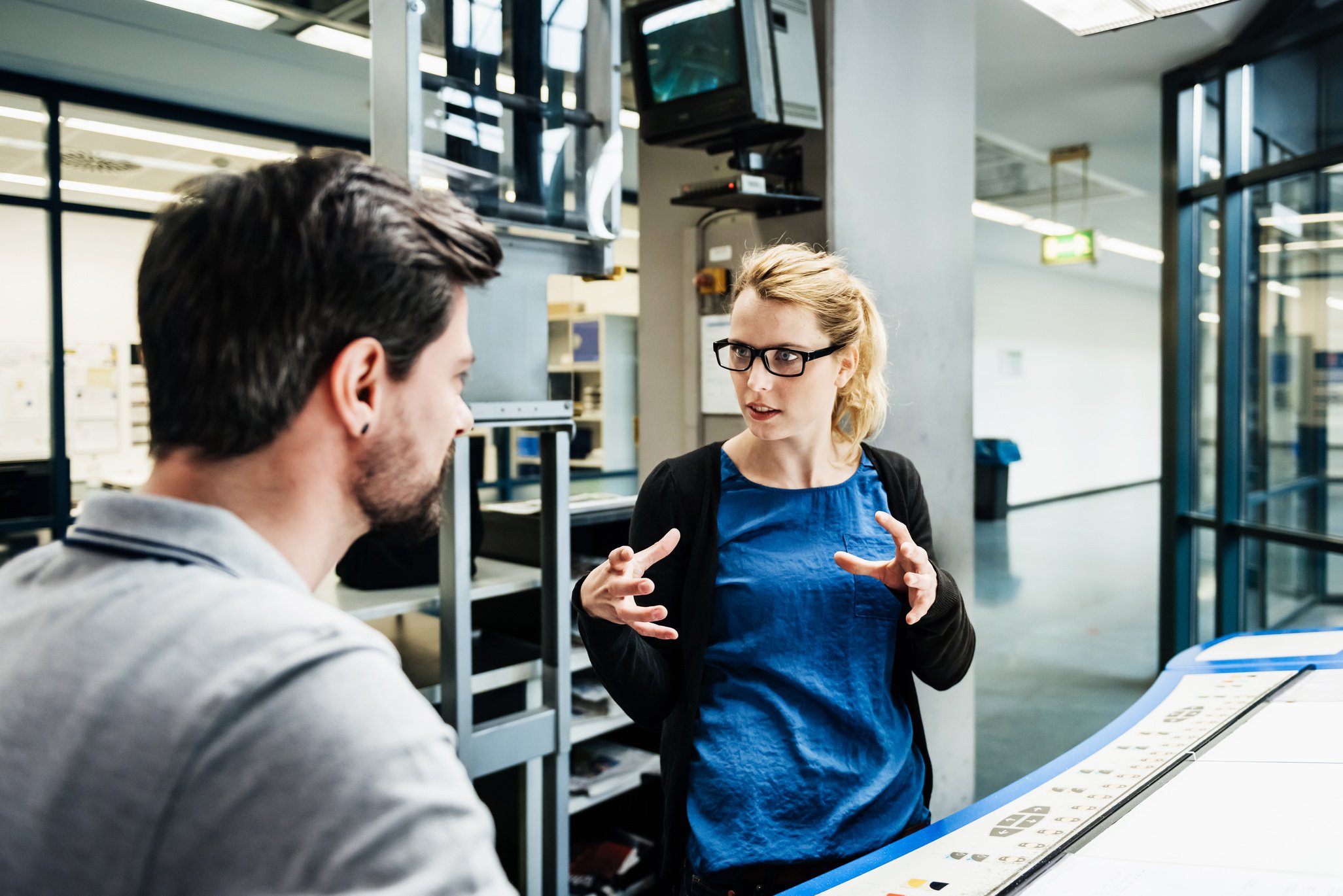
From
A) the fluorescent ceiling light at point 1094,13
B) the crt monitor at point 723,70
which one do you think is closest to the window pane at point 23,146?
the crt monitor at point 723,70

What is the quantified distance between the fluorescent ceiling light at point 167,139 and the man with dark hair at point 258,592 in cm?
484

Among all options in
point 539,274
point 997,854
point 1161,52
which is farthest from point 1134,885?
point 1161,52

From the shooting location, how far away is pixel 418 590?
2246mm

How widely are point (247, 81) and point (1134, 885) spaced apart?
221 inches

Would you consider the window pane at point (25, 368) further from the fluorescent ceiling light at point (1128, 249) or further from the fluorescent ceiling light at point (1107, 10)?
the fluorescent ceiling light at point (1128, 249)

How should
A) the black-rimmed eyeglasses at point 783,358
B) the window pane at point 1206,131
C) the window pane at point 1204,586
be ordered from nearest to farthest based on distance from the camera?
the black-rimmed eyeglasses at point 783,358 < the window pane at point 1206,131 < the window pane at point 1204,586

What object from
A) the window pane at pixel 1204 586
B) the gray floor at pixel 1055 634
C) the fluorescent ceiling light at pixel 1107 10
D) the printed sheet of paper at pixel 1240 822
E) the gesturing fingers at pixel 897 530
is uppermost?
the fluorescent ceiling light at pixel 1107 10

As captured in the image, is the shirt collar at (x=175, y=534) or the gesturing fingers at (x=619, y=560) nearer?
the shirt collar at (x=175, y=534)

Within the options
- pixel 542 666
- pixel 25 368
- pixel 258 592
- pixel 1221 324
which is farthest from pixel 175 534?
pixel 25 368

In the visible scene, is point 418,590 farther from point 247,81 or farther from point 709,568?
point 247,81

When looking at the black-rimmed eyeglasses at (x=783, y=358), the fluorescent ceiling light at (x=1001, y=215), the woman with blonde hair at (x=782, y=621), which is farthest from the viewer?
the fluorescent ceiling light at (x=1001, y=215)

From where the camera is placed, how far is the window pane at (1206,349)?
495 cm

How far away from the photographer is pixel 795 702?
1.35 meters

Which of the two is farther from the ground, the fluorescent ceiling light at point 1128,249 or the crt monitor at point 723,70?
the fluorescent ceiling light at point 1128,249
